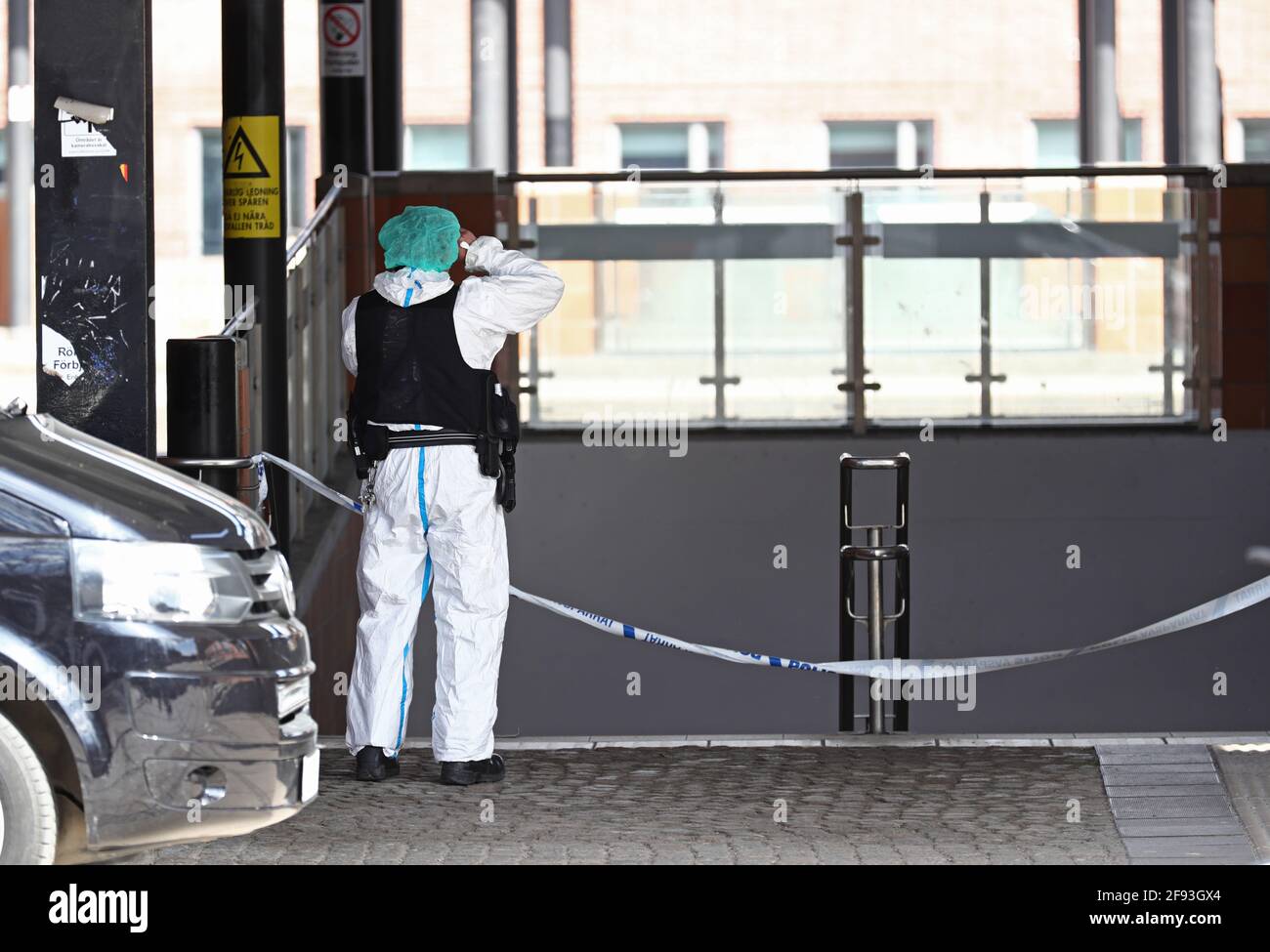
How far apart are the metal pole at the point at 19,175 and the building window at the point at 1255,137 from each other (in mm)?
18246

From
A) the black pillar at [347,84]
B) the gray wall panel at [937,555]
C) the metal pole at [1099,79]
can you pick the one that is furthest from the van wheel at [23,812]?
the metal pole at [1099,79]

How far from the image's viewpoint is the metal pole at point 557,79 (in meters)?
30.5

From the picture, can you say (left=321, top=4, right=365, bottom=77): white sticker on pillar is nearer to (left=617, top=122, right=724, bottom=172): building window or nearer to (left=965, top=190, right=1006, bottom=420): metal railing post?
(left=965, top=190, right=1006, bottom=420): metal railing post

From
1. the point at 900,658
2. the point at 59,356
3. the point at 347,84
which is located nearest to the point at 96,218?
the point at 59,356

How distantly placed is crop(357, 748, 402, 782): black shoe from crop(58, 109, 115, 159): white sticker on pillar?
226 cm

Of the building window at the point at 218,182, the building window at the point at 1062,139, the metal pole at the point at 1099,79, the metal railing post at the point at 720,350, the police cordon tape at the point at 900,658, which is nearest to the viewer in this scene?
the police cordon tape at the point at 900,658

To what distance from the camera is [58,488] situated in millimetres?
5336

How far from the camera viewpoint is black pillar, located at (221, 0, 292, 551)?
9.66m

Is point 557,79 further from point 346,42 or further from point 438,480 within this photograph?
point 438,480

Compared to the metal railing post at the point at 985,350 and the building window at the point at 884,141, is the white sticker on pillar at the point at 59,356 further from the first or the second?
the building window at the point at 884,141

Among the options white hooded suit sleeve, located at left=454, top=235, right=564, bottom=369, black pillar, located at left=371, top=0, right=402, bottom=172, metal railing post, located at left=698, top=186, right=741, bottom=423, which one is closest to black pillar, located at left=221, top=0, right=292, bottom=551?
white hooded suit sleeve, located at left=454, top=235, right=564, bottom=369
